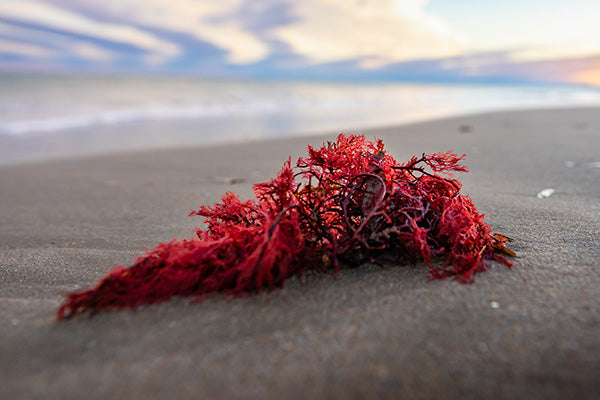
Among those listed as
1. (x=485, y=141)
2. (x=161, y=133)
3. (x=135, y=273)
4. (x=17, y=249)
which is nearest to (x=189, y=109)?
(x=161, y=133)

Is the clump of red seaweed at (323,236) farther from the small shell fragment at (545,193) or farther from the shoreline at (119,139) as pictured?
the shoreline at (119,139)

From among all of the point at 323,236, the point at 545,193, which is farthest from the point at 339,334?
the point at 545,193

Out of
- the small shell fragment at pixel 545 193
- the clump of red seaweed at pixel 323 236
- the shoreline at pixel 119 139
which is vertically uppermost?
the shoreline at pixel 119 139

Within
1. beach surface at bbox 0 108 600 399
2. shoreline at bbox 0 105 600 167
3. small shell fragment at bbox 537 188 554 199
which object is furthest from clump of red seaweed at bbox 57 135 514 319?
shoreline at bbox 0 105 600 167

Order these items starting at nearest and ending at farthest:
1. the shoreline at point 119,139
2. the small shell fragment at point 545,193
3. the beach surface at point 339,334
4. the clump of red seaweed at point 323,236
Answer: the beach surface at point 339,334, the clump of red seaweed at point 323,236, the small shell fragment at point 545,193, the shoreline at point 119,139

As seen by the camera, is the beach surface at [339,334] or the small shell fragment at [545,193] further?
the small shell fragment at [545,193]

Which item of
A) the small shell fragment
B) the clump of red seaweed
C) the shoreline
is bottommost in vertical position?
the small shell fragment

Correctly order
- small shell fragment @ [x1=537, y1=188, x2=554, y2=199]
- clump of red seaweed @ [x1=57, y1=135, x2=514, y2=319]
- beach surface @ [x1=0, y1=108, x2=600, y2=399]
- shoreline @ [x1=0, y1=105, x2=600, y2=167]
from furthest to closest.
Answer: shoreline @ [x1=0, y1=105, x2=600, y2=167] < small shell fragment @ [x1=537, y1=188, x2=554, y2=199] < clump of red seaweed @ [x1=57, y1=135, x2=514, y2=319] < beach surface @ [x1=0, y1=108, x2=600, y2=399]

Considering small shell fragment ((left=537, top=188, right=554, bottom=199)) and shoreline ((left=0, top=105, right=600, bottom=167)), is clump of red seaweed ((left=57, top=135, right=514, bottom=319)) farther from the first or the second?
shoreline ((left=0, top=105, right=600, bottom=167))

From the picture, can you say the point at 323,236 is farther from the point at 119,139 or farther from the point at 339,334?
the point at 119,139

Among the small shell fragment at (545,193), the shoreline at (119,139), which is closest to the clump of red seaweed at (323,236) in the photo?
the small shell fragment at (545,193)
